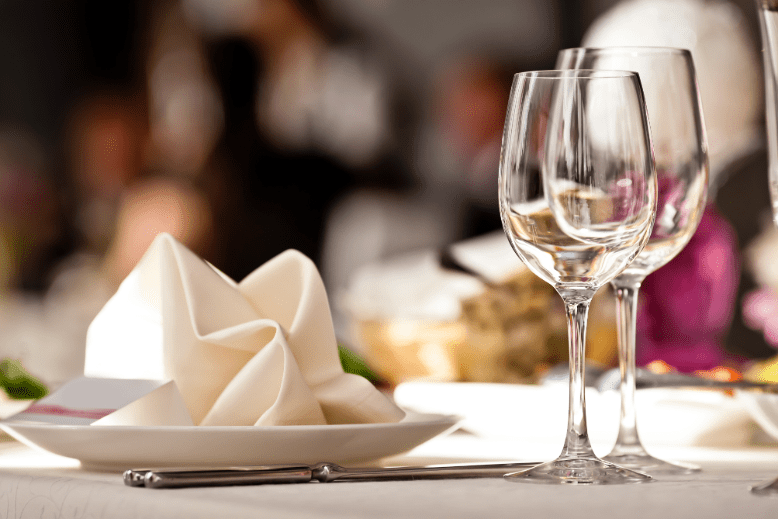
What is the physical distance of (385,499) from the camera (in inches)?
13.9

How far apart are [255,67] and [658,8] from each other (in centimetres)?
210

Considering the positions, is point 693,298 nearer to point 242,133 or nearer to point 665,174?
point 665,174

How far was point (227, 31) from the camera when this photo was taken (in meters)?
3.26

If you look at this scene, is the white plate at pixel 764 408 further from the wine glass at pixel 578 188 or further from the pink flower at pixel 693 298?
the pink flower at pixel 693 298

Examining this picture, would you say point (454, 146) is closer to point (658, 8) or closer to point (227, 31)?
point (227, 31)

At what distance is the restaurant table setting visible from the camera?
1.24ft

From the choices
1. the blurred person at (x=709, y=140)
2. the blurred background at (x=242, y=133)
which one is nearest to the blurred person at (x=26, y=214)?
the blurred background at (x=242, y=133)

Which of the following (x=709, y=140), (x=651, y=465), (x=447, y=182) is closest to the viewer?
(x=651, y=465)

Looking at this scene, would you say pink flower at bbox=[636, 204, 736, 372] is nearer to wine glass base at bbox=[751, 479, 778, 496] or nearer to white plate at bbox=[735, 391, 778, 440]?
white plate at bbox=[735, 391, 778, 440]

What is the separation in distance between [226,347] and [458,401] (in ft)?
0.67

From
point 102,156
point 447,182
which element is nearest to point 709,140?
point 447,182

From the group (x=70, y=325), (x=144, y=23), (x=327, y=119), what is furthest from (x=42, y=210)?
(x=327, y=119)

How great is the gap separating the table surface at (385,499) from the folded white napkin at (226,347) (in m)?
0.07

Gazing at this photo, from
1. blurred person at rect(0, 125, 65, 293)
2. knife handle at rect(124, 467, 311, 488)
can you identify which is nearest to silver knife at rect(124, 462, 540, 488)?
knife handle at rect(124, 467, 311, 488)
